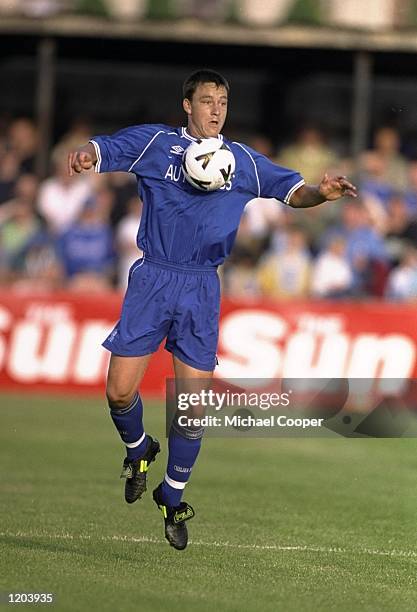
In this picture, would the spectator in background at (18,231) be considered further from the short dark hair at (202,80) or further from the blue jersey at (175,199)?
the short dark hair at (202,80)

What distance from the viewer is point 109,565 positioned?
736 centimetres

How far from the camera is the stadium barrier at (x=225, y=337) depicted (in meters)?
17.1

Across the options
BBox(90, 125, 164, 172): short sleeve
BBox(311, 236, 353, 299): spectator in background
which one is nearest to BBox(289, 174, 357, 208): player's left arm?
BBox(90, 125, 164, 172): short sleeve

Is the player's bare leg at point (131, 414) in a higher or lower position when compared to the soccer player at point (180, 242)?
lower

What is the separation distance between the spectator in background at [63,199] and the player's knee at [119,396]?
10818 millimetres

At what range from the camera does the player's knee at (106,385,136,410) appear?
791 cm

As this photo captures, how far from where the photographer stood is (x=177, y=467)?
26.0ft

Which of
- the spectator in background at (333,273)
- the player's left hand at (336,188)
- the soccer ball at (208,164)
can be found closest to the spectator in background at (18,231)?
the spectator in background at (333,273)

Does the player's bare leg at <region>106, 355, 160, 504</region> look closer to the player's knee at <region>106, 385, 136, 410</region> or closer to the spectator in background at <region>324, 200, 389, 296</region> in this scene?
the player's knee at <region>106, 385, 136, 410</region>

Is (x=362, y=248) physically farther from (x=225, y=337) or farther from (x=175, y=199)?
(x=175, y=199)

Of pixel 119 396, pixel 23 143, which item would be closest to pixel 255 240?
pixel 23 143

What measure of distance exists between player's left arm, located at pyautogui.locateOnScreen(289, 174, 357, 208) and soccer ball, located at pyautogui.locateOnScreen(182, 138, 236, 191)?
0.42 metres

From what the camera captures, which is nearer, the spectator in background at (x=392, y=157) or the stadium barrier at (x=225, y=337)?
the stadium barrier at (x=225, y=337)

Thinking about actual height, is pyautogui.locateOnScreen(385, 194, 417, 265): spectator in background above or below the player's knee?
below
